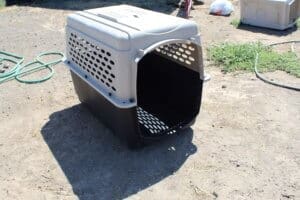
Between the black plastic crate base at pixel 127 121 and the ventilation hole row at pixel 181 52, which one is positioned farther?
the ventilation hole row at pixel 181 52

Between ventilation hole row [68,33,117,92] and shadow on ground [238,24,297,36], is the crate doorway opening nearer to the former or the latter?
ventilation hole row [68,33,117,92]

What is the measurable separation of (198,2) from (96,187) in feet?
13.6

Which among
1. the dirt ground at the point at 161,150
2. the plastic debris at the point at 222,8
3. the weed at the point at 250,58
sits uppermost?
the plastic debris at the point at 222,8

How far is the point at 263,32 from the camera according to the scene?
4.44 metres

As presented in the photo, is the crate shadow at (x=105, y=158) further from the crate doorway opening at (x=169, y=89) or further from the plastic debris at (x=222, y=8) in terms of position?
the plastic debris at (x=222, y=8)

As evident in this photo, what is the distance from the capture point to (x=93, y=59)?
2.58 meters

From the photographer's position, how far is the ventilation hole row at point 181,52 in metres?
2.59

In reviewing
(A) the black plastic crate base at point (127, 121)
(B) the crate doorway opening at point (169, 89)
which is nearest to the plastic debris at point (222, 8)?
(B) the crate doorway opening at point (169, 89)

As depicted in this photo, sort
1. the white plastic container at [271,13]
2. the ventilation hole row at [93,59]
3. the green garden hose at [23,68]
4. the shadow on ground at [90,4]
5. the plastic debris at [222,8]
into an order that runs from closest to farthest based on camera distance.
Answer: the ventilation hole row at [93,59]
the green garden hose at [23,68]
the white plastic container at [271,13]
the plastic debris at [222,8]
the shadow on ground at [90,4]

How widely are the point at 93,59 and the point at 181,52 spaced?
23.7 inches

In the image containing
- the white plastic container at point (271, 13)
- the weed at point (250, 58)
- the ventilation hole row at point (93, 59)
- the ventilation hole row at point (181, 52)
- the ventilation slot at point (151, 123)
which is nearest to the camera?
the ventilation hole row at point (93, 59)

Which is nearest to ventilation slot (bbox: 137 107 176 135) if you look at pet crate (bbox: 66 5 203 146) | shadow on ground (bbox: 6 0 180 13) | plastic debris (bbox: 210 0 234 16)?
pet crate (bbox: 66 5 203 146)

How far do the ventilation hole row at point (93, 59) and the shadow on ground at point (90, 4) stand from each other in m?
2.95

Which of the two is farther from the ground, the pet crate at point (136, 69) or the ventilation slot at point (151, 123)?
the pet crate at point (136, 69)
